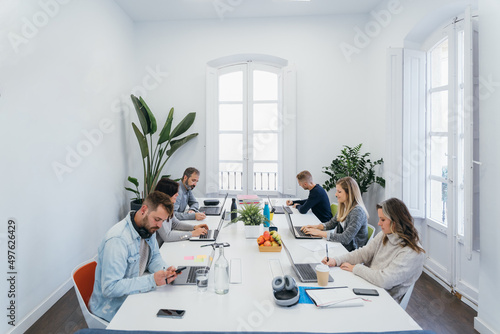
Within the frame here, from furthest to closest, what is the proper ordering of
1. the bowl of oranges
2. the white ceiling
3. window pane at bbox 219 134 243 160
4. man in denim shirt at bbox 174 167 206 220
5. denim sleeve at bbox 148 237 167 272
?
window pane at bbox 219 134 243 160 < the white ceiling < man in denim shirt at bbox 174 167 206 220 < the bowl of oranges < denim sleeve at bbox 148 237 167 272

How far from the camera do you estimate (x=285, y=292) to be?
1710mm

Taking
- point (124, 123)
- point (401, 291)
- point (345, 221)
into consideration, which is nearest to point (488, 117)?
point (345, 221)

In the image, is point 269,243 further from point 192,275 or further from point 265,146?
point 265,146

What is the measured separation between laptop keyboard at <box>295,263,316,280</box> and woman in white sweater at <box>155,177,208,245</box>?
3.33 feet

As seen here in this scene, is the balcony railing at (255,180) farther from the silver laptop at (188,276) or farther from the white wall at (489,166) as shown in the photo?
the silver laptop at (188,276)

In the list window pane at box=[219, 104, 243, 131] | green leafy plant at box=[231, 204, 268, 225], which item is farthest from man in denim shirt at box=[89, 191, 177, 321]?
window pane at box=[219, 104, 243, 131]

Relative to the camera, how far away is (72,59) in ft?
12.0

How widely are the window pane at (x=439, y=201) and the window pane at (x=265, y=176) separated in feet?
7.84

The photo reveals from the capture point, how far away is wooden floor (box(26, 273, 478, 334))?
112 inches

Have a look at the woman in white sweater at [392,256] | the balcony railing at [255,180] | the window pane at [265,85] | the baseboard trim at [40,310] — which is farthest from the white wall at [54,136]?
the woman in white sweater at [392,256]

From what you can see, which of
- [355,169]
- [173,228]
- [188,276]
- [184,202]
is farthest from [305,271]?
[355,169]

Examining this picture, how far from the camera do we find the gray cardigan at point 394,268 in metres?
1.92

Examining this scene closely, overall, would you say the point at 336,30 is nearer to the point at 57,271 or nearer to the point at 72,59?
the point at 72,59

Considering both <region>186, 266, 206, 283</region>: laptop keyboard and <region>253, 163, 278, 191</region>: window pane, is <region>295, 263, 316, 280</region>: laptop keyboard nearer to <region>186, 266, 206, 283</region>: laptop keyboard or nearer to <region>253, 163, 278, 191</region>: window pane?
<region>186, 266, 206, 283</region>: laptop keyboard
